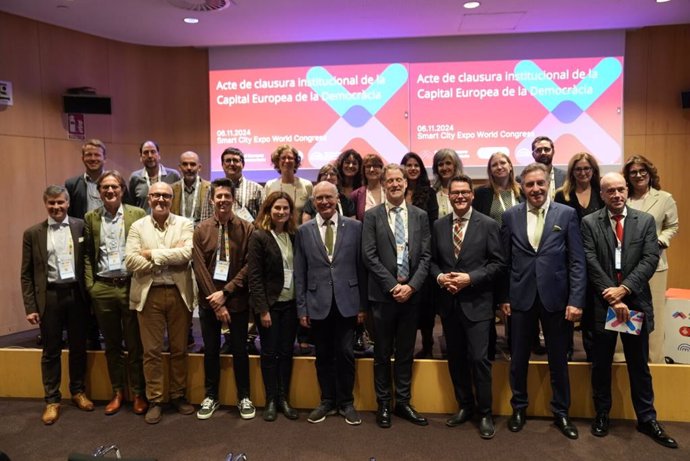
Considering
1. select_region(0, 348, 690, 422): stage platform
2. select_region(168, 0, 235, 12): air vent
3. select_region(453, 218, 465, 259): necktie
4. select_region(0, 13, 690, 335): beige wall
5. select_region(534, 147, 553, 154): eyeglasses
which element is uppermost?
select_region(168, 0, 235, 12): air vent

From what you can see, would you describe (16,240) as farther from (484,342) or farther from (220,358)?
(484,342)

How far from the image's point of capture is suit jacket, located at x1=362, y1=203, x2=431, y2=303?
319 centimetres

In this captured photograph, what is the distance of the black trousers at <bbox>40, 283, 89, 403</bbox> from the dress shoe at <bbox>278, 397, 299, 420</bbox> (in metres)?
1.48

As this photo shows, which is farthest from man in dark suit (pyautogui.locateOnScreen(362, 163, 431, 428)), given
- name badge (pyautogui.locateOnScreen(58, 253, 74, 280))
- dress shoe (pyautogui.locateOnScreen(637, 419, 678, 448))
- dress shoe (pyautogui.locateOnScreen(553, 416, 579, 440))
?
name badge (pyautogui.locateOnScreen(58, 253, 74, 280))

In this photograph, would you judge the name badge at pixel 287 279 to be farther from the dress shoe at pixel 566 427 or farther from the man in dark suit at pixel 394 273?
the dress shoe at pixel 566 427

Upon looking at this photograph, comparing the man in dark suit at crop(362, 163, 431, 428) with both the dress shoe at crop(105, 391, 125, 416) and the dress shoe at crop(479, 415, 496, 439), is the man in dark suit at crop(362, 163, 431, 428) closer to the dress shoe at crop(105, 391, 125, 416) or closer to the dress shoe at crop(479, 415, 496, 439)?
the dress shoe at crop(479, 415, 496, 439)

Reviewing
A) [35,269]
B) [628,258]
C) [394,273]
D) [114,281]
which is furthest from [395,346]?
[35,269]

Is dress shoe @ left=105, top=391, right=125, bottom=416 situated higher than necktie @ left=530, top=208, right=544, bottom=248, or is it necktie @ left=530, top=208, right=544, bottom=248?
necktie @ left=530, top=208, right=544, bottom=248

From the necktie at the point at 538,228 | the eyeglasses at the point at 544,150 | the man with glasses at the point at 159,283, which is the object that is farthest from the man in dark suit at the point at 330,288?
the eyeglasses at the point at 544,150

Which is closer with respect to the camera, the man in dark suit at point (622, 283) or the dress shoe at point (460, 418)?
the man in dark suit at point (622, 283)

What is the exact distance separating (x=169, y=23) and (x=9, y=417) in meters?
4.17

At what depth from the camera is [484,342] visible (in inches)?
124

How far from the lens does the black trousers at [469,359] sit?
3.15m

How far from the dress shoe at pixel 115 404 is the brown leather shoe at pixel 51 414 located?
0.31 meters
